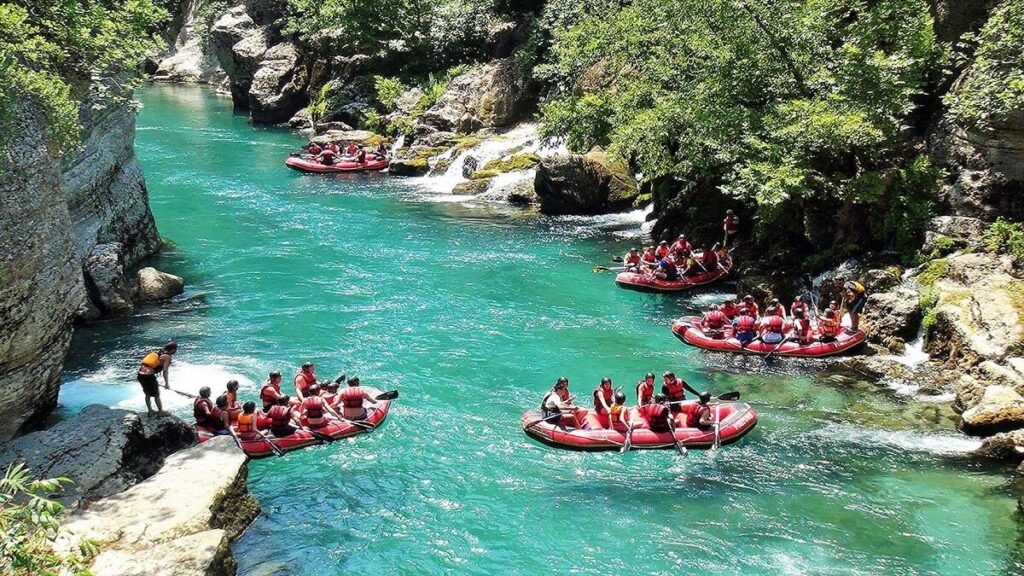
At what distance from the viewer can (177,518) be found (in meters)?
11.0

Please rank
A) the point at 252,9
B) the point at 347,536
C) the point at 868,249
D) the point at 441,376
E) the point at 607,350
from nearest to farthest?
the point at 347,536
the point at 441,376
the point at 607,350
the point at 868,249
the point at 252,9

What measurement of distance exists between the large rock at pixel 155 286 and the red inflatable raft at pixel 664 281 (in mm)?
12136

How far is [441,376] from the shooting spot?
17.4 m

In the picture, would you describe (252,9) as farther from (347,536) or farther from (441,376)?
(347,536)

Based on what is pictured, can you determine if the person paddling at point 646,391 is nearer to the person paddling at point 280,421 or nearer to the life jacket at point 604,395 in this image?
the life jacket at point 604,395

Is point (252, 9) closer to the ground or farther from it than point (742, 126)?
farther from it

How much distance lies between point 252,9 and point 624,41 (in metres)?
39.3

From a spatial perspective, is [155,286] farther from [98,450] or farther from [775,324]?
[775,324]

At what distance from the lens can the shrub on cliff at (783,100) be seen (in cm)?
2006

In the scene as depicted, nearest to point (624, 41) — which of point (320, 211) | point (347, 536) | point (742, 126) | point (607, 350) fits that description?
point (742, 126)

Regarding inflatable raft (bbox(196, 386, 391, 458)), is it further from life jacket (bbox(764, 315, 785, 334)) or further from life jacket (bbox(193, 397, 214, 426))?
life jacket (bbox(764, 315, 785, 334))

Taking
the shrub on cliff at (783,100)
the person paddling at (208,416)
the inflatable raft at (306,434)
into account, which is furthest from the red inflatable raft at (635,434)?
the shrub on cliff at (783,100)

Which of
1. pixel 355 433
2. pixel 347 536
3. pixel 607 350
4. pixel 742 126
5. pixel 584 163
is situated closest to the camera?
pixel 347 536

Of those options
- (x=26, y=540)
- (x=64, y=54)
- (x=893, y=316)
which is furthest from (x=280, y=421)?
(x=893, y=316)
